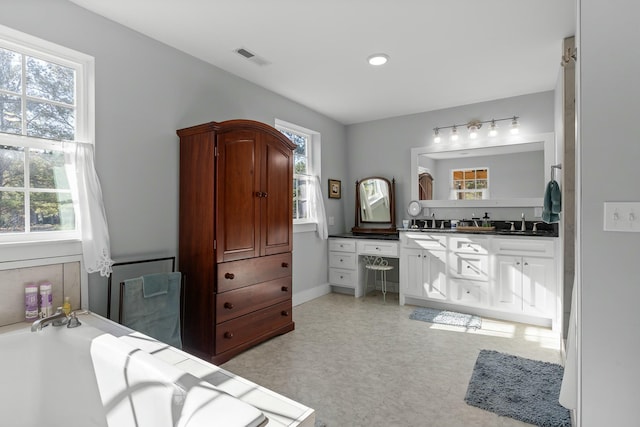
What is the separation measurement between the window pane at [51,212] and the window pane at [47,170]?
2.5 inches

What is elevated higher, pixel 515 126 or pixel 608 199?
pixel 515 126

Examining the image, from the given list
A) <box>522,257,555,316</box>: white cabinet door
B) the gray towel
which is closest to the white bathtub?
the gray towel

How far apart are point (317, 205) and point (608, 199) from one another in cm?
333

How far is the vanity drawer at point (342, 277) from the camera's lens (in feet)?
15.0

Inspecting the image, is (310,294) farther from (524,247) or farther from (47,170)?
(47,170)

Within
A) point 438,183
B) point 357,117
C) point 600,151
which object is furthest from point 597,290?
point 357,117

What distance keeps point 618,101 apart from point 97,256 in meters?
2.84

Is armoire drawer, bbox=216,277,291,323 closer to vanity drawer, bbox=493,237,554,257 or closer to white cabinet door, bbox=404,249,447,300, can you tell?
white cabinet door, bbox=404,249,447,300

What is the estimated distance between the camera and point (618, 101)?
1.34 m

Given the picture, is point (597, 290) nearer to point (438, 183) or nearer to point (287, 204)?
point (287, 204)

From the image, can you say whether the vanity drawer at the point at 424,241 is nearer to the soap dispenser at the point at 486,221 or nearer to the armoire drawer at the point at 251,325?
the soap dispenser at the point at 486,221

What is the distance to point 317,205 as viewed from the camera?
4.47 metres

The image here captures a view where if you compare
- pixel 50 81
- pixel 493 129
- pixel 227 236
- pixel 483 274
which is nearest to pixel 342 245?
pixel 483 274

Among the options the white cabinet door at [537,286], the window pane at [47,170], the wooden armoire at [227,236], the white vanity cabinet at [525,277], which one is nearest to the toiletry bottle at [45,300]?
the window pane at [47,170]
